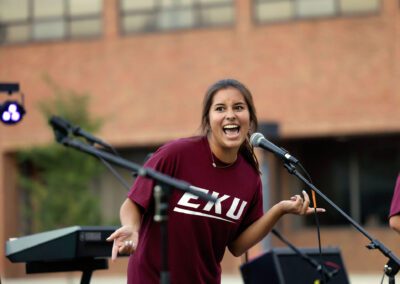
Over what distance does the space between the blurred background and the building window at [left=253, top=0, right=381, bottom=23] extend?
28 millimetres

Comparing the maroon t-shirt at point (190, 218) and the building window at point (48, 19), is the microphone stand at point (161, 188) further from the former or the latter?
the building window at point (48, 19)

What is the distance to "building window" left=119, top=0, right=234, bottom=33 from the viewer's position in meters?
28.9

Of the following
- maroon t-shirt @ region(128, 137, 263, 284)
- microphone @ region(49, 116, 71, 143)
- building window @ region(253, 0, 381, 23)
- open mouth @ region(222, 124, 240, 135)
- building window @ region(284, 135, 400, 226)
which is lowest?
building window @ region(284, 135, 400, 226)

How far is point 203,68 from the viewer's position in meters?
28.9

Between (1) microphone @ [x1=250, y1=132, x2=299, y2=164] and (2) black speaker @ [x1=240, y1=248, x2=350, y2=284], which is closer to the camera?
(1) microphone @ [x1=250, y1=132, x2=299, y2=164]

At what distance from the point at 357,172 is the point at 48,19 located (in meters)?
9.50

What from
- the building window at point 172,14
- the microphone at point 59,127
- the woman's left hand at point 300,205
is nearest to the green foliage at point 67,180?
the building window at point 172,14

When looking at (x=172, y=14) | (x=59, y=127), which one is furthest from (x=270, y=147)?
(x=172, y=14)

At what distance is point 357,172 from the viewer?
2866 cm

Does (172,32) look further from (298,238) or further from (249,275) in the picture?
(249,275)

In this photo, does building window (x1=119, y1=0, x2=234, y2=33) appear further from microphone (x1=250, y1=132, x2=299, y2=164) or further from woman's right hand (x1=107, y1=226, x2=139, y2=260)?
woman's right hand (x1=107, y1=226, x2=139, y2=260)

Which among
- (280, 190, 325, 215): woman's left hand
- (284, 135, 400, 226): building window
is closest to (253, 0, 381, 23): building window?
(284, 135, 400, 226): building window

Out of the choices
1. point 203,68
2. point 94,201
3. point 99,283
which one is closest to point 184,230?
point 94,201

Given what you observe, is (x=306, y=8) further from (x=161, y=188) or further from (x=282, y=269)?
(x=161, y=188)
